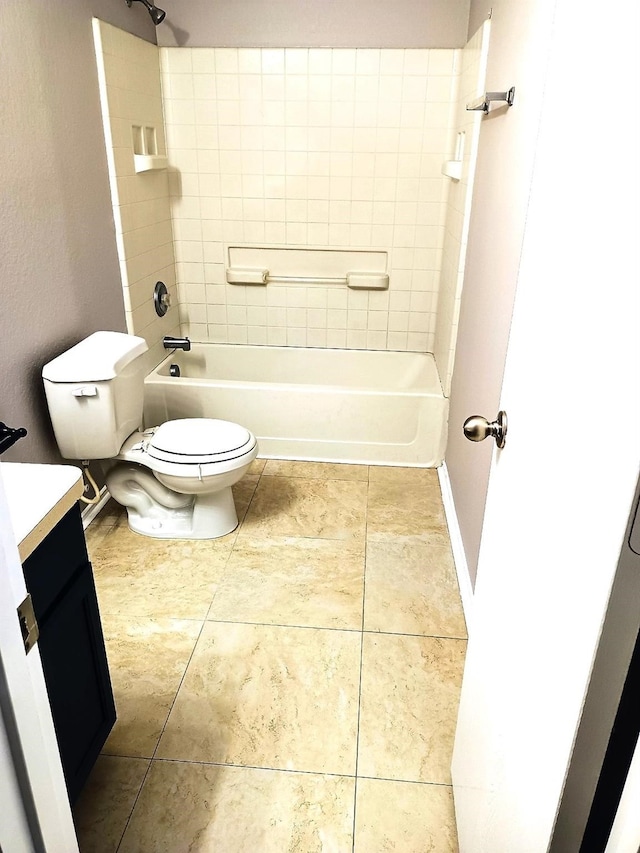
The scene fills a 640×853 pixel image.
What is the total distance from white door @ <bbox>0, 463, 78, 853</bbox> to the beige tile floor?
0.88 metres

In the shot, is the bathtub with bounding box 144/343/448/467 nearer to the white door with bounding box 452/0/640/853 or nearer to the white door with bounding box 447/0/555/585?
the white door with bounding box 447/0/555/585

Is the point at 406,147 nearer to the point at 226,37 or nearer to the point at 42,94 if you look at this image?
the point at 226,37

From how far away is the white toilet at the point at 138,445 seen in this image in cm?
226

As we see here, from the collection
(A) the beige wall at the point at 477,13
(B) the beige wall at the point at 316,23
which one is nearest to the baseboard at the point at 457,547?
(A) the beige wall at the point at 477,13

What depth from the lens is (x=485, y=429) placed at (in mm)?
1184

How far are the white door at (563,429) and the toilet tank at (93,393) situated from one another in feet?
5.07

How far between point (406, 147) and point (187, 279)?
1367 mm

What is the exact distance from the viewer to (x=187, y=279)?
3.61m

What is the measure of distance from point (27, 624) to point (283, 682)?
52.4 inches

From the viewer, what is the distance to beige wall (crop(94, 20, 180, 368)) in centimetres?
265

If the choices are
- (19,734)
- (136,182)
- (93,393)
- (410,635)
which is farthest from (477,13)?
(19,734)

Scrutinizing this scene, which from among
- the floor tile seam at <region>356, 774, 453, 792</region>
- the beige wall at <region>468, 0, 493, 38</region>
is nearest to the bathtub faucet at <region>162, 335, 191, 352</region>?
the beige wall at <region>468, 0, 493, 38</region>

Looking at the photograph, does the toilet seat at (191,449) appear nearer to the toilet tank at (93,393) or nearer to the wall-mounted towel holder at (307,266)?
the toilet tank at (93,393)

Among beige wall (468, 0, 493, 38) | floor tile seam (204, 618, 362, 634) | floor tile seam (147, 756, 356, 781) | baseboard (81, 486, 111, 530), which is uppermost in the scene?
beige wall (468, 0, 493, 38)
